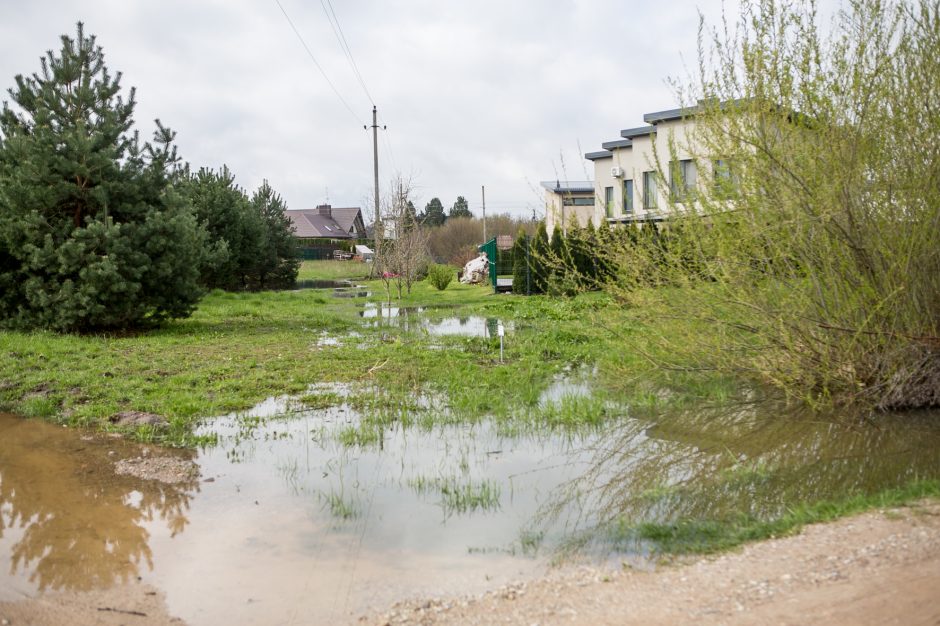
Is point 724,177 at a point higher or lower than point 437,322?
higher

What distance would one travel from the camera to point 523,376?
11203 mm

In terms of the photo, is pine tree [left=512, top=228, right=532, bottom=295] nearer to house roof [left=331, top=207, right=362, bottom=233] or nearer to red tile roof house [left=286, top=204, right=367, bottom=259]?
red tile roof house [left=286, top=204, right=367, bottom=259]

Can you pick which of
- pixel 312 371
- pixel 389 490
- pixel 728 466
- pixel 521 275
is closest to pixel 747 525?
pixel 728 466

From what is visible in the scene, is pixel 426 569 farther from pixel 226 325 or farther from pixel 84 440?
pixel 226 325

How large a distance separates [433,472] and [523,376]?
4379 millimetres

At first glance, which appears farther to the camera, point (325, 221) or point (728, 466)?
point (325, 221)

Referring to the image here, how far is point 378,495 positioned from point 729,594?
3128 mm

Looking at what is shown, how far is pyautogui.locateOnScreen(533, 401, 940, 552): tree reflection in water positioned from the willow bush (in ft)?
1.77

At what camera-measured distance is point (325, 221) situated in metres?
84.2

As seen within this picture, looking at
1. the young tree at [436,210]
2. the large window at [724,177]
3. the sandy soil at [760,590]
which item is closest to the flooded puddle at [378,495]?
the sandy soil at [760,590]

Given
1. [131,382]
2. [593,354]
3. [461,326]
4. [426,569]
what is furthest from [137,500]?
[461,326]

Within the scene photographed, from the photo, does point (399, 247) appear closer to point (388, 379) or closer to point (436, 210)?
point (388, 379)

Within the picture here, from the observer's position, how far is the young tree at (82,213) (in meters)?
15.3

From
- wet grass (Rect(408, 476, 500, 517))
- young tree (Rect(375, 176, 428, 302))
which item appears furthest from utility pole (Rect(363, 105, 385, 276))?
wet grass (Rect(408, 476, 500, 517))
